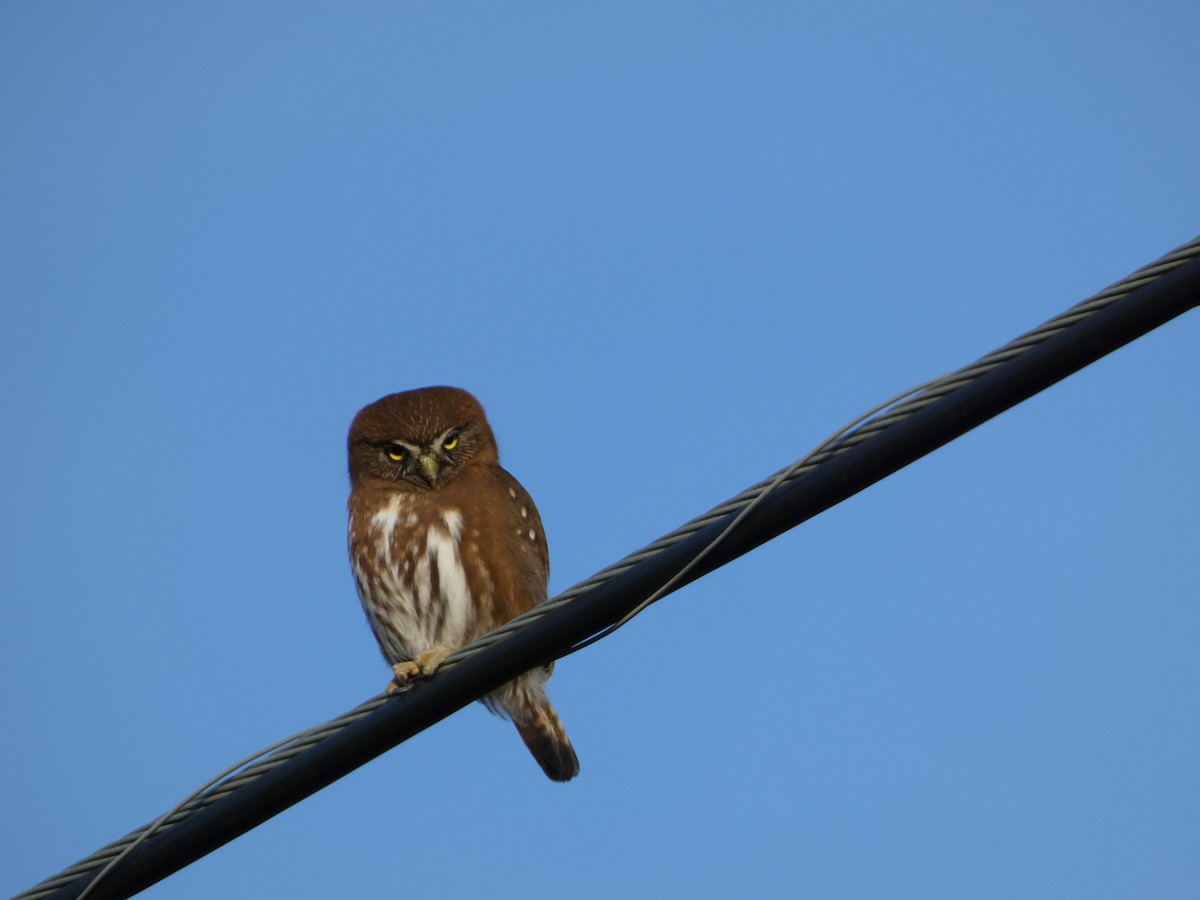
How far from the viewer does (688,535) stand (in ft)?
11.4

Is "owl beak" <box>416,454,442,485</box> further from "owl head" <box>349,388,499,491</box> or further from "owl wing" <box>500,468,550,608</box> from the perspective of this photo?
"owl wing" <box>500,468,550,608</box>

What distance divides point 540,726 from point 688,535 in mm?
3024

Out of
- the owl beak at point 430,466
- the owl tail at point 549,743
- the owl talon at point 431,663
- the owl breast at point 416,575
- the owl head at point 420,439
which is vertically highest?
the owl head at point 420,439

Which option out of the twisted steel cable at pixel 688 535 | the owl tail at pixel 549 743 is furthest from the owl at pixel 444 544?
the twisted steel cable at pixel 688 535

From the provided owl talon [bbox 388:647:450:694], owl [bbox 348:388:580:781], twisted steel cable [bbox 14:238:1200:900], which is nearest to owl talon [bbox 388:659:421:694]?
owl talon [bbox 388:647:450:694]

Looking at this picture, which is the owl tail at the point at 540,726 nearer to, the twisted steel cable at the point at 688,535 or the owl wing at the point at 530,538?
the owl wing at the point at 530,538

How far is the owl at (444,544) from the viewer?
6027mm

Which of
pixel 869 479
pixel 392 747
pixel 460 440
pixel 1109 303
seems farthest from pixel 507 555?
pixel 1109 303

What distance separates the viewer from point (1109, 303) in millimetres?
3152

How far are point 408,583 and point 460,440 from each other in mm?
946

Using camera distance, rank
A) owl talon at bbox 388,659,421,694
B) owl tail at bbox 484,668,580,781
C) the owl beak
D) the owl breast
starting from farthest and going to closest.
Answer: the owl beak → owl tail at bbox 484,668,580,781 → the owl breast → owl talon at bbox 388,659,421,694

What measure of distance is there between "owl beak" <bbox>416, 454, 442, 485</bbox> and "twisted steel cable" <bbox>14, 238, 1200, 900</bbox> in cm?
262

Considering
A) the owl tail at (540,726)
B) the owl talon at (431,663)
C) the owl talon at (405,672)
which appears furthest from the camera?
the owl tail at (540,726)

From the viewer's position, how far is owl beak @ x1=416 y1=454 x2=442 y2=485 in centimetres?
641
